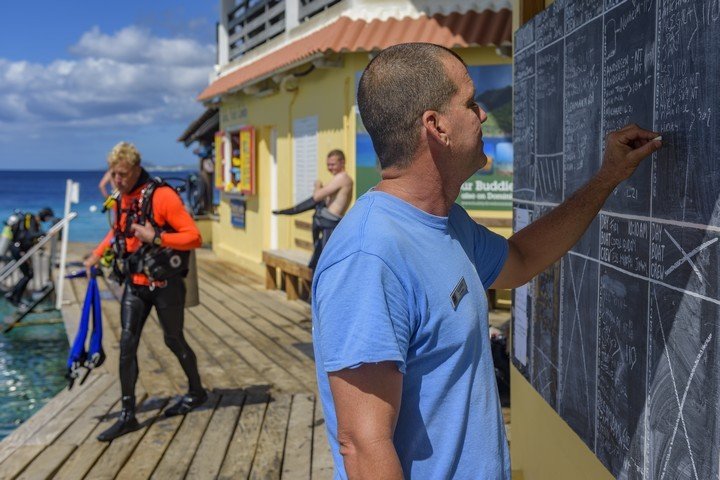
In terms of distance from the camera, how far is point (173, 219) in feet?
19.2

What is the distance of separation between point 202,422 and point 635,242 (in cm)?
432

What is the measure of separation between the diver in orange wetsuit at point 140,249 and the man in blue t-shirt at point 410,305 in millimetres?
3994

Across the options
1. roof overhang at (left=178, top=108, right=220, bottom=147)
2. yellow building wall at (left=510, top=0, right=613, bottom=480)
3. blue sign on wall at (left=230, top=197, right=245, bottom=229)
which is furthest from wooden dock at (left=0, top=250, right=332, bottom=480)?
roof overhang at (left=178, top=108, right=220, bottom=147)

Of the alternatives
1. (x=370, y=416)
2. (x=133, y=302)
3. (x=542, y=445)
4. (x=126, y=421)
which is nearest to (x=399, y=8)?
(x=133, y=302)

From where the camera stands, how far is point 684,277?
2182 millimetres

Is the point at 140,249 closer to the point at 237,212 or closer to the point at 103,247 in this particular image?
the point at 103,247

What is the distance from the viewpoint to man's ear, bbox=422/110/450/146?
1.90 m

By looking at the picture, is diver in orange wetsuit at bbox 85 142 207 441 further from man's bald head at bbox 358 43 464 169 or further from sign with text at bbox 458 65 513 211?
sign with text at bbox 458 65 513 211

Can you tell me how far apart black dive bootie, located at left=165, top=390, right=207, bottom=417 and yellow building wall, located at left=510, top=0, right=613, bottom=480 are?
9.14ft

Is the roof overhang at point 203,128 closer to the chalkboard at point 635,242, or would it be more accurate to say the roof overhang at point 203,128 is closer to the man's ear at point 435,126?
the chalkboard at point 635,242

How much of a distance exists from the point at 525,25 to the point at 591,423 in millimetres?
1836

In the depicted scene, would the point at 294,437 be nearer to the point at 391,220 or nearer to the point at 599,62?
the point at 599,62

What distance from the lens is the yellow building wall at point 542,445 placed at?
329 centimetres

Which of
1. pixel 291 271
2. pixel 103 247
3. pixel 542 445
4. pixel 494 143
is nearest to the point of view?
pixel 542 445
